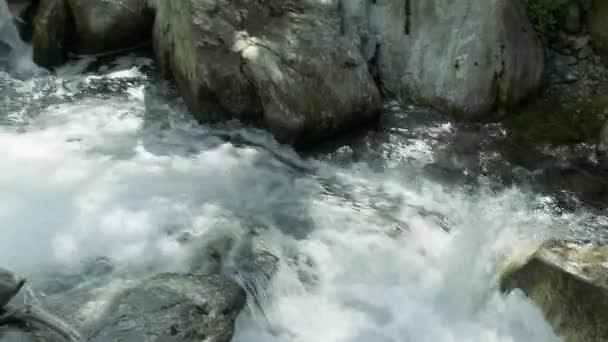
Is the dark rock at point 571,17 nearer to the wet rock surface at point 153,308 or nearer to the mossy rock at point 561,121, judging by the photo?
the mossy rock at point 561,121

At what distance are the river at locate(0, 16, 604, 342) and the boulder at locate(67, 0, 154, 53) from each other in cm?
124

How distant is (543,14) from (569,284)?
4.00 meters

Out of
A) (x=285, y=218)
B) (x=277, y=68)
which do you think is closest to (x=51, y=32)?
(x=277, y=68)

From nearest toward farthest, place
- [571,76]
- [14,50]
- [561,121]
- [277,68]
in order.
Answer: [277,68], [561,121], [571,76], [14,50]

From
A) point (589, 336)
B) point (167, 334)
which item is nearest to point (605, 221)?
point (589, 336)

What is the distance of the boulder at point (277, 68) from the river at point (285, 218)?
268 mm

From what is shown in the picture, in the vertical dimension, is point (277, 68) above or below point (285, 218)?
above

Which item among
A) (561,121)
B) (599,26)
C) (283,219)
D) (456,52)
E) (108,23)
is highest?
Result: (599,26)

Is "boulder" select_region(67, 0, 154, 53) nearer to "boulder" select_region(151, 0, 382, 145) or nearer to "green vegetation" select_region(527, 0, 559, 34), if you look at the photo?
"boulder" select_region(151, 0, 382, 145)

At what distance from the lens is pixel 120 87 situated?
25.9ft

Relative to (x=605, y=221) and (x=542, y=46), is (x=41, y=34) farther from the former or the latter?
(x=605, y=221)

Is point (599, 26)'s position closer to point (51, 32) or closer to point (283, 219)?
point (283, 219)

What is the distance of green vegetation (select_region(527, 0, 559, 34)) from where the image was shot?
7.64 metres

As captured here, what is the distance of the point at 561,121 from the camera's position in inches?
276
